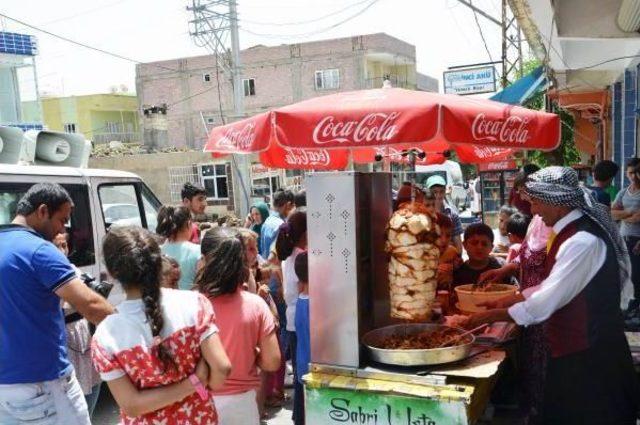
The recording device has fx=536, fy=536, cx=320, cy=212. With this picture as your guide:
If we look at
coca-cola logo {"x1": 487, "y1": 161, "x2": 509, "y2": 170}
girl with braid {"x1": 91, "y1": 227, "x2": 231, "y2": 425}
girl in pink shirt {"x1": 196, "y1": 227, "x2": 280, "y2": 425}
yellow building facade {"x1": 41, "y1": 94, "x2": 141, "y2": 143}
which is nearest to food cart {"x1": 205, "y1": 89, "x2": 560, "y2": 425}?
girl in pink shirt {"x1": 196, "y1": 227, "x2": 280, "y2": 425}

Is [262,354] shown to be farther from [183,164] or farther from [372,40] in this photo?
[372,40]

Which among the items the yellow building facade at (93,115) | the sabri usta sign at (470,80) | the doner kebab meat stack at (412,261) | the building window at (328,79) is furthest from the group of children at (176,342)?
the yellow building facade at (93,115)

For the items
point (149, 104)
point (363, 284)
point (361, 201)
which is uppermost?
point (149, 104)

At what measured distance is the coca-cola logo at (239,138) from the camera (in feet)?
11.5

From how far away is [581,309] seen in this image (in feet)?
8.50

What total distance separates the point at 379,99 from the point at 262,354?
1.60 metres

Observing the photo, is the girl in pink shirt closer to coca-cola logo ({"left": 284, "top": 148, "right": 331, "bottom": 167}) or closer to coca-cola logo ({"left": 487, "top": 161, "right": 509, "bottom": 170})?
coca-cola logo ({"left": 284, "top": 148, "right": 331, "bottom": 167})

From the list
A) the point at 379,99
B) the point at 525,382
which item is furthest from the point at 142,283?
the point at 525,382

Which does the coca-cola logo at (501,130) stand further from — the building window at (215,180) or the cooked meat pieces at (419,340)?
the building window at (215,180)

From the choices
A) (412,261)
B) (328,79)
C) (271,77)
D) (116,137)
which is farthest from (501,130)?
(116,137)

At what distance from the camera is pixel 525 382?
3.58 metres

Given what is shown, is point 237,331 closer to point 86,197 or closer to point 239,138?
point 239,138

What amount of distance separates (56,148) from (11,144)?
418 millimetres

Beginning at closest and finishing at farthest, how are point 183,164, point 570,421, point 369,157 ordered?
point 570,421 < point 369,157 < point 183,164
